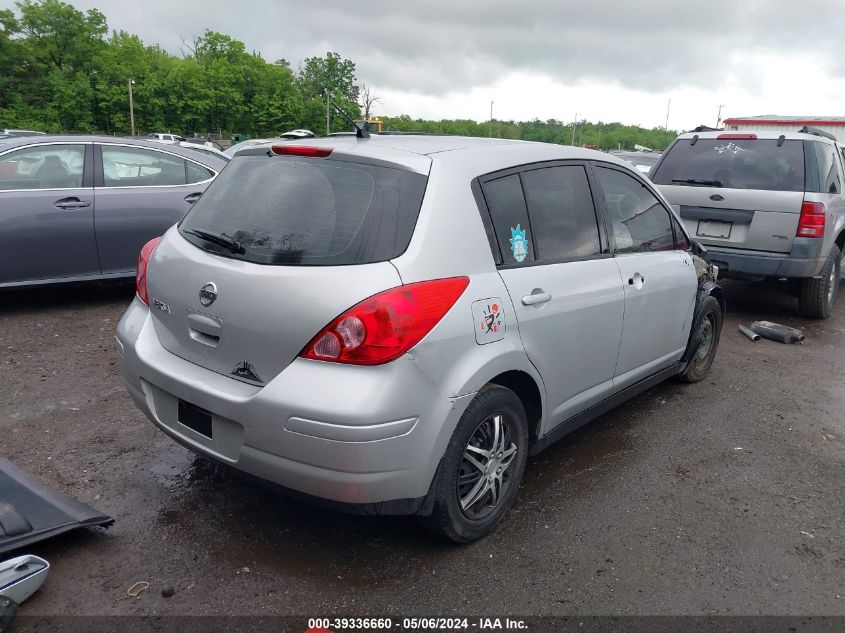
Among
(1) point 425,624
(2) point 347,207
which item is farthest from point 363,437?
(2) point 347,207

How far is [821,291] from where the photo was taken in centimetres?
715

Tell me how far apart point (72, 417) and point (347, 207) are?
8.37 ft

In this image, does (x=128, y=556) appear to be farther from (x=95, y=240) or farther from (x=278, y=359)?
(x=95, y=240)

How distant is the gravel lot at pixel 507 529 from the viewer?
8.55 feet

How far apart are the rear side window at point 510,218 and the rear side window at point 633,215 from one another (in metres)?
0.82

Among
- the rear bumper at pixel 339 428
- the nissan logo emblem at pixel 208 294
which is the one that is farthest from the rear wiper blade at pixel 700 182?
the nissan logo emblem at pixel 208 294

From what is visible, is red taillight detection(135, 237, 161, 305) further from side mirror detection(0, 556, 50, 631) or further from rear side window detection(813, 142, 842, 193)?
rear side window detection(813, 142, 842, 193)

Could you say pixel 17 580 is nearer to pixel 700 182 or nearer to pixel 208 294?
pixel 208 294

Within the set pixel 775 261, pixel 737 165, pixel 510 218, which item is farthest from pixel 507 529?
pixel 737 165

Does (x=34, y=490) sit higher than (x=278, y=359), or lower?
lower

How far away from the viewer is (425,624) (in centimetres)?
246

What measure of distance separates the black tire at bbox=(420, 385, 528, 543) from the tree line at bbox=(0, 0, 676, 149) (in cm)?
4958

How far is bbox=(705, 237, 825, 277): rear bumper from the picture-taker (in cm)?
654

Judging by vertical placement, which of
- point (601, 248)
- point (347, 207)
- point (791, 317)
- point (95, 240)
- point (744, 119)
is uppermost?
point (744, 119)
